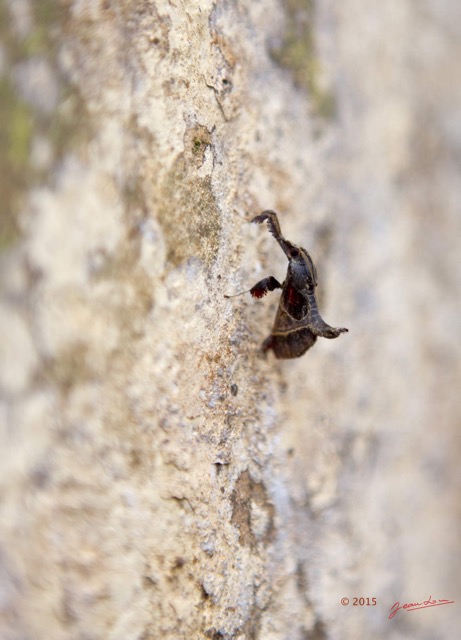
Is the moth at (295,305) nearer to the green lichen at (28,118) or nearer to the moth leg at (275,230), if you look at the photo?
the moth leg at (275,230)

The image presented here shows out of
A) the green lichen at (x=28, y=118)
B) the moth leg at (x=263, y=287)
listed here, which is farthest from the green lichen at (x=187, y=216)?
the green lichen at (x=28, y=118)

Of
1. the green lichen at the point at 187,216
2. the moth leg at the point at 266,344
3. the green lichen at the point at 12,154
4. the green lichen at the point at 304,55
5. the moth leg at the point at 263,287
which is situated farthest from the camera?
the green lichen at the point at 304,55

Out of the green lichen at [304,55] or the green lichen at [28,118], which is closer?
the green lichen at [28,118]

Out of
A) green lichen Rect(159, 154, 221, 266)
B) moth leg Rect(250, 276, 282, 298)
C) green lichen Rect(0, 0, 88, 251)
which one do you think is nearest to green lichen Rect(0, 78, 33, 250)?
green lichen Rect(0, 0, 88, 251)

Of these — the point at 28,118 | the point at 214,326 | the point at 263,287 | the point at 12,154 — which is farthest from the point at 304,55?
the point at 12,154

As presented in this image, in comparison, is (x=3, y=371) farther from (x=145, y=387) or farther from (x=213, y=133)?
(x=213, y=133)

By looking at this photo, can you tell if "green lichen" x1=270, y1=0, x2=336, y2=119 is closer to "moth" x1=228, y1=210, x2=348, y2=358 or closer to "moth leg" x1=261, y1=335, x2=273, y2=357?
"moth" x1=228, y1=210, x2=348, y2=358

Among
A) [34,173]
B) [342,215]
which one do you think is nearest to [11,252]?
[34,173]
